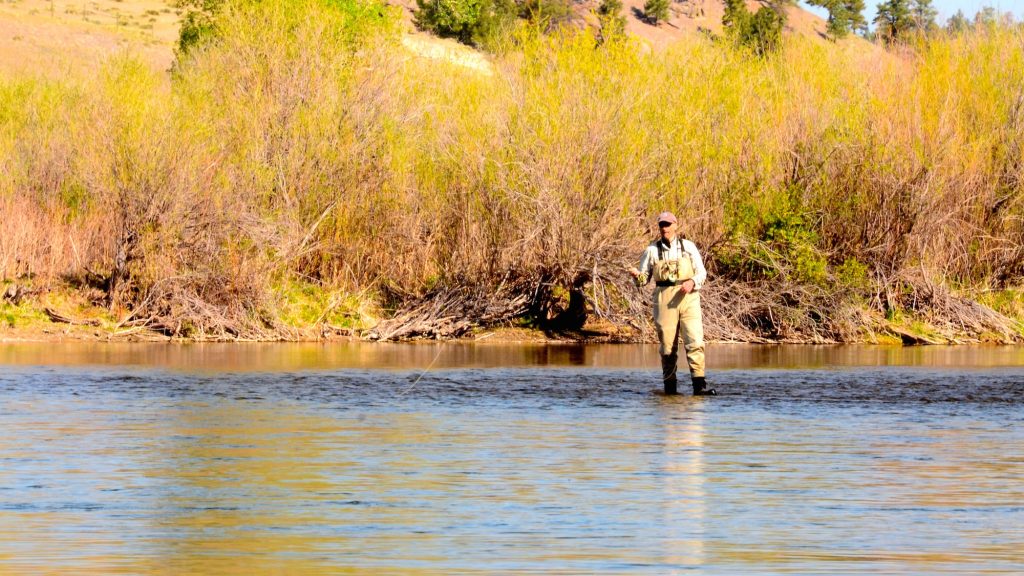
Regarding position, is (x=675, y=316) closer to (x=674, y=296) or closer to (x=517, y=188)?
(x=674, y=296)

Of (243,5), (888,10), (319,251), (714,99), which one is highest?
(888,10)

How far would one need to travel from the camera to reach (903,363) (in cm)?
2378

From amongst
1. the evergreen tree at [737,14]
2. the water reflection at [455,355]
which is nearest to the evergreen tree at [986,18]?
the water reflection at [455,355]

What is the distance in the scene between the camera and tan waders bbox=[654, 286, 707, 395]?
57.4 feet

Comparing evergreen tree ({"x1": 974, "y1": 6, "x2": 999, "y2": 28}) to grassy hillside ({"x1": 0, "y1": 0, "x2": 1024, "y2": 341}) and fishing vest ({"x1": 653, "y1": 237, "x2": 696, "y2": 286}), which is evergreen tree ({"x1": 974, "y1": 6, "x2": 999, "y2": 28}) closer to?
grassy hillside ({"x1": 0, "y1": 0, "x2": 1024, "y2": 341})

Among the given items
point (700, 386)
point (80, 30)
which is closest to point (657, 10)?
point (80, 30)

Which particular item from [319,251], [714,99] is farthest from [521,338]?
[714,99]

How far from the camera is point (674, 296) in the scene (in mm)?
17766

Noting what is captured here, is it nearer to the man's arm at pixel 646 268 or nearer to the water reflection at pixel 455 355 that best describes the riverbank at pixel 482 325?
the water reflection at pixel 455 355

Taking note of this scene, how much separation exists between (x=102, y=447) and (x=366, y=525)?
4.27m

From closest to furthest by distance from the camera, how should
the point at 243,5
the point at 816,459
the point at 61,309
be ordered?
the point at 816,459
the point at 61,309
the point at 243,5

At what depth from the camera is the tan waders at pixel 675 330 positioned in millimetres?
17500

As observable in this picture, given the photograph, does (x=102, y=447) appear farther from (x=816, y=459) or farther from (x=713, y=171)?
(x=713, y=171)

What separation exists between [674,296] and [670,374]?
869 millimetres
